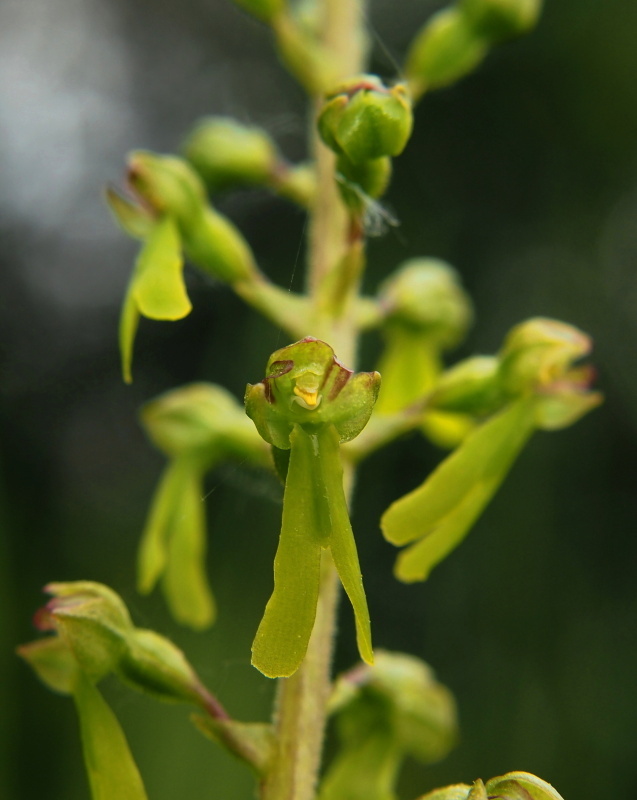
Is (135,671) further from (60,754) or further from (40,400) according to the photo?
(40,400)

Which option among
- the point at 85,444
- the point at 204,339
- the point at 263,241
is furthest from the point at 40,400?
the point at 263,241

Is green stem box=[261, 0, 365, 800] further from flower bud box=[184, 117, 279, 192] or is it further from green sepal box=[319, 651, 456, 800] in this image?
green sepal box=[319, 651, 456, 800]

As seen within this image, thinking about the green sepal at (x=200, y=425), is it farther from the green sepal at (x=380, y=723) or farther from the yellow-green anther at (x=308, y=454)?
the yellow-green anther at (x=308, y=454)

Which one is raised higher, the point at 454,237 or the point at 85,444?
the point at 454,237

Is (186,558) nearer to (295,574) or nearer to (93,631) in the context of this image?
(93,631)

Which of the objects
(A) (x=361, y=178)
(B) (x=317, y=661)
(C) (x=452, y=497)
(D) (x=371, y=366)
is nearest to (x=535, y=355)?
(C) (x=452, y=497)

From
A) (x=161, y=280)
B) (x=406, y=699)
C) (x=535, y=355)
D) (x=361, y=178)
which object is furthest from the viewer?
(x=406, y=699)
